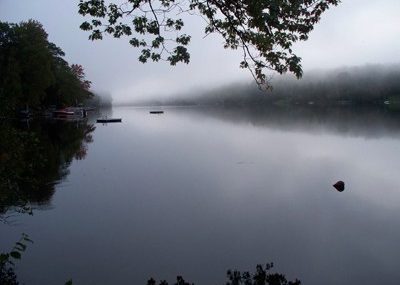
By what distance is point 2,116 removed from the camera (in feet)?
32.5

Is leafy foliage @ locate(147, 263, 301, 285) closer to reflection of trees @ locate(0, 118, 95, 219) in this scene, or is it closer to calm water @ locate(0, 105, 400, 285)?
calm water @ locate(0, 105, 400, 285)

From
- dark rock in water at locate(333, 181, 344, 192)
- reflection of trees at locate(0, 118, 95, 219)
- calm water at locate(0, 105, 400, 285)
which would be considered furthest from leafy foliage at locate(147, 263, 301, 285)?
dark rock in water at locate(333, 181, 344, 192)

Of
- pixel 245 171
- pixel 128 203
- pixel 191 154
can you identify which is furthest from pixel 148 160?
pixel 128 203

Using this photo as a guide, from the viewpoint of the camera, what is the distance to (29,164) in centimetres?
1112

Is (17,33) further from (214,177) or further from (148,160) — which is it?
(214,177)

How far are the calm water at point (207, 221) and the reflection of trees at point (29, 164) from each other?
0.17 metres

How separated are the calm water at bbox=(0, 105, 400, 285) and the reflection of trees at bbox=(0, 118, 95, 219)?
171mm

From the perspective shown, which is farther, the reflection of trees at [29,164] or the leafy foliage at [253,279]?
the leafy foliage at [253,279]

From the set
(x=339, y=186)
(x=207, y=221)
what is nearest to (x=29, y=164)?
(x=207, y=221)

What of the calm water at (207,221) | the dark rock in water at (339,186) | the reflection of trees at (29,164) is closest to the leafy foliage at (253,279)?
the calm water at (207,221)

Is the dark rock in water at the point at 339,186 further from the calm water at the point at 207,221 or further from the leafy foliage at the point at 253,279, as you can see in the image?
the leafy foliage at the point at 253,279

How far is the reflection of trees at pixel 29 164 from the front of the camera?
10.5 m

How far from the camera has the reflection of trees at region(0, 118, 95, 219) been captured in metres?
10.5

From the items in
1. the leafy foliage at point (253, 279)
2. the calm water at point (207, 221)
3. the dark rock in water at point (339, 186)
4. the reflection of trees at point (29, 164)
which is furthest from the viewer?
the dark rock in water at point (339, 186)
